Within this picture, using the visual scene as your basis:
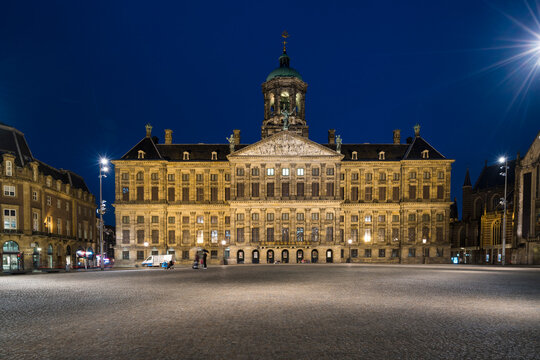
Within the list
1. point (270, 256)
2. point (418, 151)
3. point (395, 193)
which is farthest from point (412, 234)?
point (270, 256)

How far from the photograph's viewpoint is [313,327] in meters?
8.96

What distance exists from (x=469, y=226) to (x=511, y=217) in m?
16.6

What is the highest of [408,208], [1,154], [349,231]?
[1,154]

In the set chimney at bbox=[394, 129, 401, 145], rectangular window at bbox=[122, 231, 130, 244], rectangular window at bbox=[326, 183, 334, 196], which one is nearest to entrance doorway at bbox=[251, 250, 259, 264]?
rectangular window at bbox=[326, 183, 334, 196]

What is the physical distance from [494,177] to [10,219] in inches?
3351

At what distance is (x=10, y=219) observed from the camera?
4728 centimetres

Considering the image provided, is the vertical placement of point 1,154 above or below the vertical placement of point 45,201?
above

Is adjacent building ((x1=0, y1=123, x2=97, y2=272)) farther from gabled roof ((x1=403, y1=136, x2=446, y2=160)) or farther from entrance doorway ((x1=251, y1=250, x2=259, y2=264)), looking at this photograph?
gabled roof ((x1=403, y1=136, x2=446, y2=160))

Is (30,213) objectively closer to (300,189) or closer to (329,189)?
(300,189)

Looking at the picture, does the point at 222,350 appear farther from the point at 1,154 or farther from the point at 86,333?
the point at 1,154

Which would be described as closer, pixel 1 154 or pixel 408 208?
pixel 1 154

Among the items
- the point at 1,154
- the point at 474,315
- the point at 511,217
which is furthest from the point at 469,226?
the point at 1,154

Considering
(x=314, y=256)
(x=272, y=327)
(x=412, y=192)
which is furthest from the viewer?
(x=412, y=192)

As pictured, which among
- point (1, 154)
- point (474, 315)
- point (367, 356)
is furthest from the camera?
point (1, 154)
